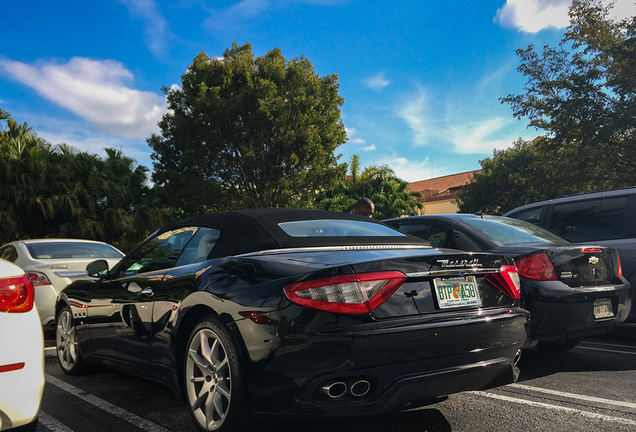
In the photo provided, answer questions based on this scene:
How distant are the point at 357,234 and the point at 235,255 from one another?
0.95 metres

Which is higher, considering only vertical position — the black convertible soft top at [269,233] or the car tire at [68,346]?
the black convertible soft top at [269,233]

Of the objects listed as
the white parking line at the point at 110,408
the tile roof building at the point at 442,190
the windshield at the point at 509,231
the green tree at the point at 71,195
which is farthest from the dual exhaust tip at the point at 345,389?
the tile roof building at the point at 442,190

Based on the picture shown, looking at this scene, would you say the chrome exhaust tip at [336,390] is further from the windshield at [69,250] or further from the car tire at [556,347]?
the windshield at [69,250]

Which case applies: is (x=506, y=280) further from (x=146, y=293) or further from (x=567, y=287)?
(x=146, y=293)

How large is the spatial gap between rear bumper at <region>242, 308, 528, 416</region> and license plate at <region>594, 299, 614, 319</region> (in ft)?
8.45

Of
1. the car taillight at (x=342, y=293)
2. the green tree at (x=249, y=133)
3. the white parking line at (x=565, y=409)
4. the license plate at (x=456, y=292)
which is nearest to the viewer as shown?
the car taillight at (x=342, y=293)

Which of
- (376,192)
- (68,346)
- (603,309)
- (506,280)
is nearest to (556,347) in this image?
(603,309)

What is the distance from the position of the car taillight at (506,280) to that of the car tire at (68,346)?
3.62 meters

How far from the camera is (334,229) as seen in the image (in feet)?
12.5

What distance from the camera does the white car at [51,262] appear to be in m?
6.57

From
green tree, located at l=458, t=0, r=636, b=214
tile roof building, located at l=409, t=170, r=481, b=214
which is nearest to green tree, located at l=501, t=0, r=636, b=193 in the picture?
green tree, located at l=458, t=0, r=636, b=214

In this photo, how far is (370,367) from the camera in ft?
8.38

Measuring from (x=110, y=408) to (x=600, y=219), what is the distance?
18.6 feet

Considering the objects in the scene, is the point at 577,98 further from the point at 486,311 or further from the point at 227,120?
the point at 486,311
